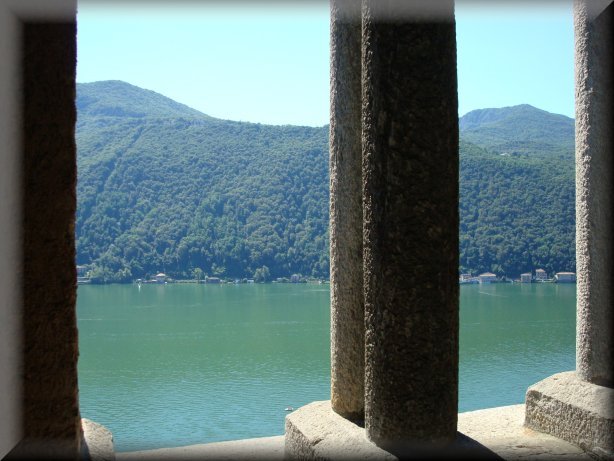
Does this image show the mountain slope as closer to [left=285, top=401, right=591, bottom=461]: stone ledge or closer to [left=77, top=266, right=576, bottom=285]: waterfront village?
[left=77, top=266, right=576, bottom=285]: waterfront village

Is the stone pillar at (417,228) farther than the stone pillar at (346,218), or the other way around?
the stone pillar at (346,218)

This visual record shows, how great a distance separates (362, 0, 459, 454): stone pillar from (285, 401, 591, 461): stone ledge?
16cm

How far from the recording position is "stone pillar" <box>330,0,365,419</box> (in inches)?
241

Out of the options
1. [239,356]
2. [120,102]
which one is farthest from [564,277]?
[120,102]

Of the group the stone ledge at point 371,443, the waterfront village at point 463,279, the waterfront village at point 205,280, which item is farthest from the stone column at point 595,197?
the waterfront village at point 205,280

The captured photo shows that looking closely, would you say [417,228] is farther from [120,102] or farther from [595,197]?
[120,102]

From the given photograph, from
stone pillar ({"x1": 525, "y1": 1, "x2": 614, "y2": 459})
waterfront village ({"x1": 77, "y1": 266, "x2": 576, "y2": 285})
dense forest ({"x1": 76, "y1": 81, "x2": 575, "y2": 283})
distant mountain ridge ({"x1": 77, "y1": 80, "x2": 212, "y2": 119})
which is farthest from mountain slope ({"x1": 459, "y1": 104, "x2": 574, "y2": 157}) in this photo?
stone pillar ({"x1": 525, "y1": 1, "x2": 614, "y2": 459})

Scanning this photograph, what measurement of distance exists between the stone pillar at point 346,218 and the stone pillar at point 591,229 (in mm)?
2530

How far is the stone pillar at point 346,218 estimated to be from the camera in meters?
6.12

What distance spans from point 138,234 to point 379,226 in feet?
336

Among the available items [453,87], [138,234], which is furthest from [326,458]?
[138,234]

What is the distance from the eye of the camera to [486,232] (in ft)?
253

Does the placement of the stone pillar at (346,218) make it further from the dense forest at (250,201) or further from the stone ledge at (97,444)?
the dense forest at (250,201)

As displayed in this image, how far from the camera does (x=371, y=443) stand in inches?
195
